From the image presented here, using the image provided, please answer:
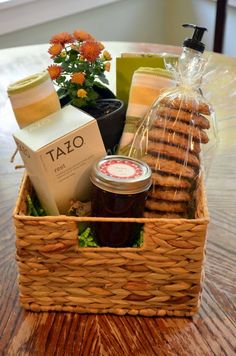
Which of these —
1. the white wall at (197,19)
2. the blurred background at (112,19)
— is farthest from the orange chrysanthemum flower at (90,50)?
the white wall at (197,19)

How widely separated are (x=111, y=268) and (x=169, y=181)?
0.15m

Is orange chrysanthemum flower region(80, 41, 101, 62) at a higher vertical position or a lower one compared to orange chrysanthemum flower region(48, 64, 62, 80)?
higher

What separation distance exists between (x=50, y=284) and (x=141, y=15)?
2.45 metres

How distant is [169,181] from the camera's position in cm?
73

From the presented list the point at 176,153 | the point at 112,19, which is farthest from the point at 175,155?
the point at 112,19

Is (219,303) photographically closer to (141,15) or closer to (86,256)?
(86,256)

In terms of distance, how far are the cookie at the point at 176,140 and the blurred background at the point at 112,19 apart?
176 centimetres

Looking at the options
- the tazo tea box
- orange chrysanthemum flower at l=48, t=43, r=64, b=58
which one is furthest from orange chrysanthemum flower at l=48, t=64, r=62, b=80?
the tazo tea box

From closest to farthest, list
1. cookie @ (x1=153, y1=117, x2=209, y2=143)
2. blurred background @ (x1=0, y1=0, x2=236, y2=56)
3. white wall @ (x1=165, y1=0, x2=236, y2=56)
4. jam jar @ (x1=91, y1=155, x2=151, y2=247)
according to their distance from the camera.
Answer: jam jar @ (x1=91, y1=155, x2=151, y2=247), cookie @ (x1=153, y1=117, x2=209, y2=143), blurred background @ (x1=0, y1=0, x2=236, y2=56), white wall @ (x1=165, y1=0, x2=236, y2=56)

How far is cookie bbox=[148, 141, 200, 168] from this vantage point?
28.8 inches

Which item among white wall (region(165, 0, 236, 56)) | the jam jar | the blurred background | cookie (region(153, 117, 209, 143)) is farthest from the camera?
white wall (region(165, 0, 236, 56))

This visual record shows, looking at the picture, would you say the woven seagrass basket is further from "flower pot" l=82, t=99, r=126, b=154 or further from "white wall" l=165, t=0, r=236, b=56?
"white wall" l=165, t=0, r=236, b=56

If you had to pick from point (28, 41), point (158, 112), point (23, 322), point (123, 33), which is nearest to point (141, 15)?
point (123, 33)

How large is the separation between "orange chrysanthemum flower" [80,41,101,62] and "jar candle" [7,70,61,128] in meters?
0.11
